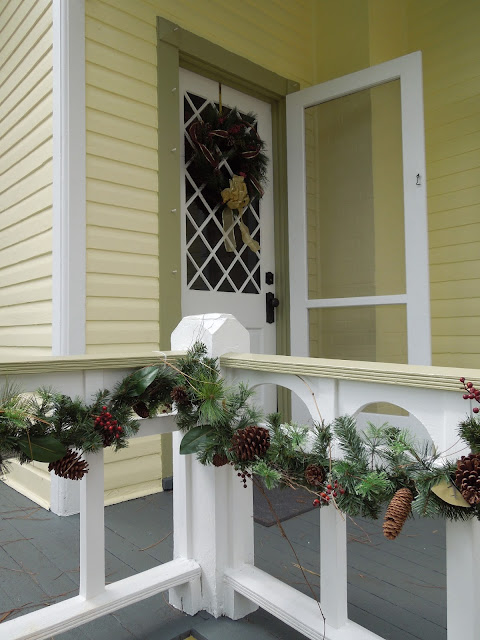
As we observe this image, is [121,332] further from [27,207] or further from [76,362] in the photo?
[76,362]

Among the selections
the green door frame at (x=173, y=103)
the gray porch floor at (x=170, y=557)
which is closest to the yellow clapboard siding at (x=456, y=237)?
the green door frame at (x=173, y=103)

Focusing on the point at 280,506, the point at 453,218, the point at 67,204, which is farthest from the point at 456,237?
the point at 67,204

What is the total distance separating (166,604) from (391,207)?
88.5 inches

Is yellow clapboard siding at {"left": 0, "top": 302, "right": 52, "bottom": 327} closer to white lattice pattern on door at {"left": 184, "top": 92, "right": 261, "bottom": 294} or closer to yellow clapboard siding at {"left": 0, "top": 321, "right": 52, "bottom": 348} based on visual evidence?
yellow clapboard siding at {"left": 0, "top": 321, "right": 52, "bottom": 348}

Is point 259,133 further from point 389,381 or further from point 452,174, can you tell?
point 389,381

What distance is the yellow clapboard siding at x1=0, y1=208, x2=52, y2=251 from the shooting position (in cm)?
241

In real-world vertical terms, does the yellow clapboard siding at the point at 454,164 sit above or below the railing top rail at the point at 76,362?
above

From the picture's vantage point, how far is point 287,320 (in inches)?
128

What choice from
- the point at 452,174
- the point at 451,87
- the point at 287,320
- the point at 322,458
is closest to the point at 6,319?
the point at 287,320

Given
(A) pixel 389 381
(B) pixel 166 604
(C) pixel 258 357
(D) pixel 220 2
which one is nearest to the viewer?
(A) pixel 389 381

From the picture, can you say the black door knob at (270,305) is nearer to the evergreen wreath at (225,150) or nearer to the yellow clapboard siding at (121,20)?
the evergreen wreath at (225,150)

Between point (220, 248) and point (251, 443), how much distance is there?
2061mm

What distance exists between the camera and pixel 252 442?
1.08m

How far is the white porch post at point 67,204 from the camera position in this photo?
229 cm
